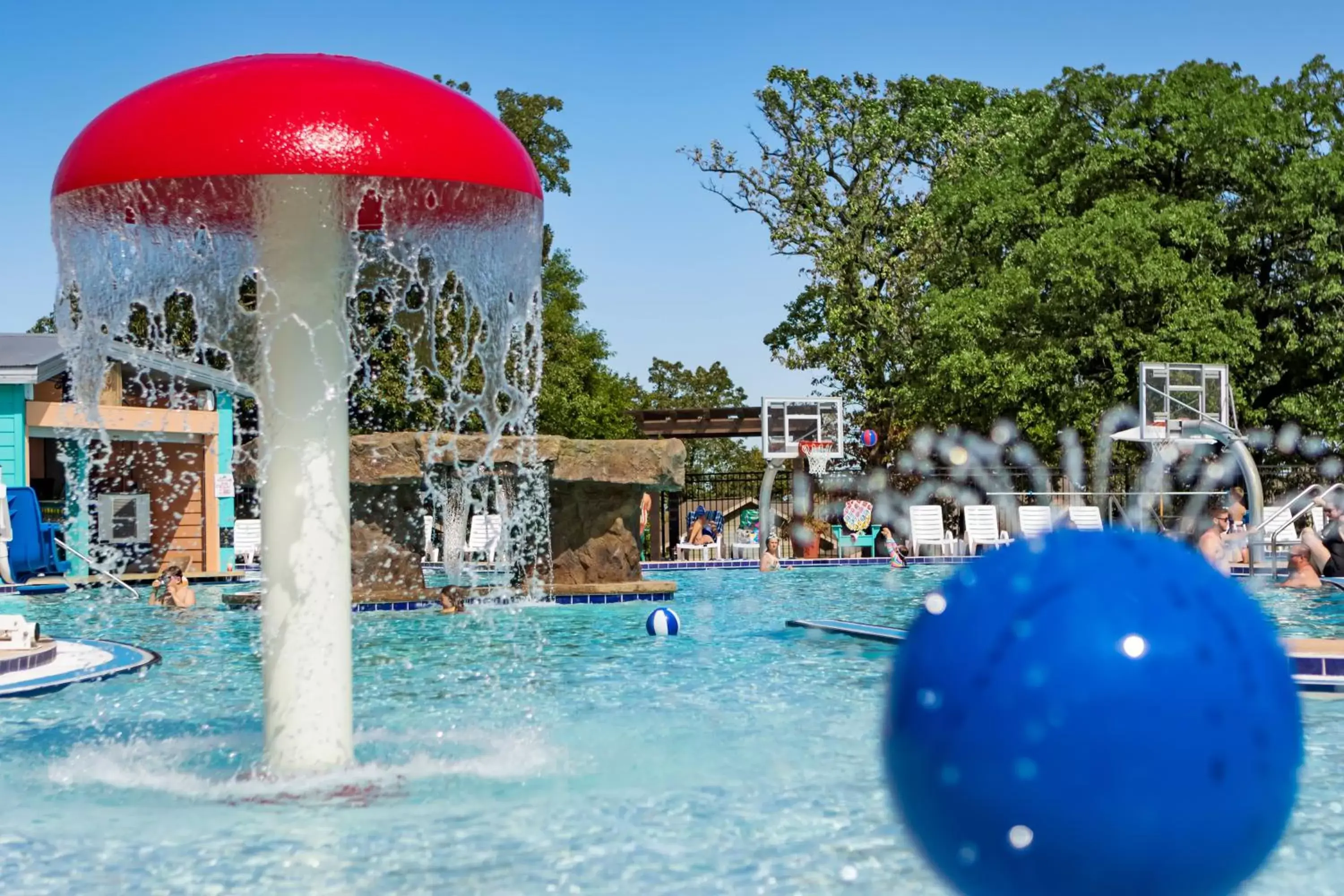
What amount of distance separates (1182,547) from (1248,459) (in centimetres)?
1912

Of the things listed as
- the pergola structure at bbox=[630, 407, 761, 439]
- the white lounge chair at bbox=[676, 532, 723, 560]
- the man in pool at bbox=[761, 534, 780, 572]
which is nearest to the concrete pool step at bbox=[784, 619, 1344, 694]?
the man in pool at bbox=[761, 534, 780, 572]

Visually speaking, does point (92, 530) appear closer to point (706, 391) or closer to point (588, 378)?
point (588, 378)

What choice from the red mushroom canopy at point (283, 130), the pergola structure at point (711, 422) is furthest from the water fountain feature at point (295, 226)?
the pergola structure at point (711, 422)

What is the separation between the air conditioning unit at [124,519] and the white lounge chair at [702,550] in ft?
32.6

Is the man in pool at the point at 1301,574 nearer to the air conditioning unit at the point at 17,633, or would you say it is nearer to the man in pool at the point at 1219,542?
the man in pool at the point at 1219,542

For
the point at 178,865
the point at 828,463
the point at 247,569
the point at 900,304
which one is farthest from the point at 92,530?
the point at 178,865

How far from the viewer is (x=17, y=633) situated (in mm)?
9906

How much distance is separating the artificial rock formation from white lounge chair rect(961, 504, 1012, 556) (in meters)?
10.1

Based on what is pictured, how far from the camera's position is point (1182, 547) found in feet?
9.63

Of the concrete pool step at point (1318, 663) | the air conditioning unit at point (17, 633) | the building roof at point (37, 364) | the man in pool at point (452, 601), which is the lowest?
the concrete pool step at point (1318, 663)

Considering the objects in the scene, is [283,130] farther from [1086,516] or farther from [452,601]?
[1086,516]

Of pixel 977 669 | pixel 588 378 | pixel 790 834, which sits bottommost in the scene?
pixel 790 834

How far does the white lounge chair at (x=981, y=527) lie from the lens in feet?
86.2

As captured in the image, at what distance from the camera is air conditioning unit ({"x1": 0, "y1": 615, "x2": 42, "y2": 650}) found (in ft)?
32.3
